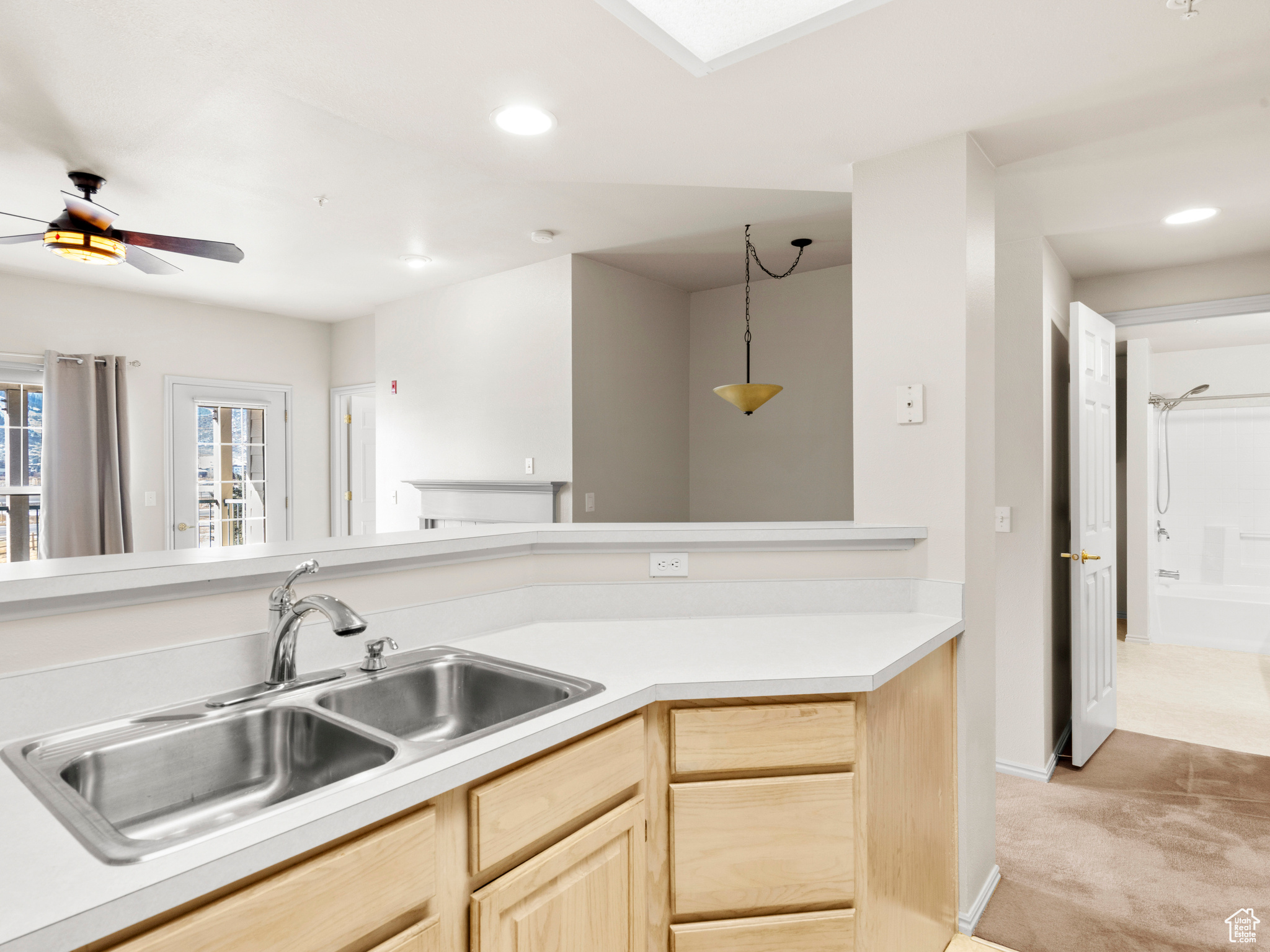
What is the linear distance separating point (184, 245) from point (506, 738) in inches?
115

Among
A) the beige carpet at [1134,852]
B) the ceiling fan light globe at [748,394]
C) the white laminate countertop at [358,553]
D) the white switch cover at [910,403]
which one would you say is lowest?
the beige carpet at [1134,852]

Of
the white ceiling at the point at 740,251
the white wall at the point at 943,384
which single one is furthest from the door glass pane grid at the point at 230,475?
the white wall at the point at 943,384

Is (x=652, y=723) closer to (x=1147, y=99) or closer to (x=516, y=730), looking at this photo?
(x=516, y=730)

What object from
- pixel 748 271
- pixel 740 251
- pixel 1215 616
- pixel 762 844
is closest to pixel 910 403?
pixel 762 844

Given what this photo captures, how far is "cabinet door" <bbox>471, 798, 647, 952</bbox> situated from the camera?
114cm

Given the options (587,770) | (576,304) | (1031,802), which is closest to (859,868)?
(587,770)

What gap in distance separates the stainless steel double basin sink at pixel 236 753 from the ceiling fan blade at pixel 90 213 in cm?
257

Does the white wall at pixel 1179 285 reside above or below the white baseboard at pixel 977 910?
above

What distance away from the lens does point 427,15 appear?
1.56 meters

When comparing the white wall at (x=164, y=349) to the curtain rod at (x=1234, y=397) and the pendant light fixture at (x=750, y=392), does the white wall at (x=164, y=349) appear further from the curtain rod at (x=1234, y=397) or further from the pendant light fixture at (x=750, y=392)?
the curtain rod at (x=1234, y=397)

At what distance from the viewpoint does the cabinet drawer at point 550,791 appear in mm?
1116

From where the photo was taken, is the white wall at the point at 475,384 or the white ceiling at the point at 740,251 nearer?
the white ceiling at the point at 740,251

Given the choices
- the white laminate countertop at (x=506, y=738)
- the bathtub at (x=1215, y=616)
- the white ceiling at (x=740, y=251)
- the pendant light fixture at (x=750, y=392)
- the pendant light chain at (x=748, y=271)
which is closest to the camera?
the white laminate countertop at (x=506, y=738)

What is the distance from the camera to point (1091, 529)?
3312 millimetres
